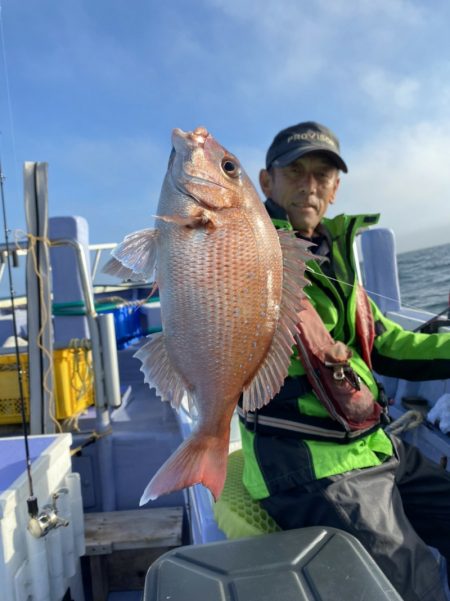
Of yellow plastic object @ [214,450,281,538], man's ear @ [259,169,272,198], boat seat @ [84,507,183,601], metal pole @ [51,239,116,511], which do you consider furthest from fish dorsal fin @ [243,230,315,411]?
metal pole @ [51,239,116,511]

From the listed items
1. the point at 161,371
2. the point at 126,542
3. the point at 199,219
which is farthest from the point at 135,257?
the point at 126,542

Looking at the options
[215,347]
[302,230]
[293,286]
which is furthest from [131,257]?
[302,230]

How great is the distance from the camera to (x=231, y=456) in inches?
89.7

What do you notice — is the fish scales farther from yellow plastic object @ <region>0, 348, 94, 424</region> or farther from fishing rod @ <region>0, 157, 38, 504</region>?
yellow plastic object @ <region>0, 348, 94, 424</region>

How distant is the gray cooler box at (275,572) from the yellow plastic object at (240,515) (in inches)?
10.5

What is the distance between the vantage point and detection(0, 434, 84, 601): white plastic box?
176 centimetres

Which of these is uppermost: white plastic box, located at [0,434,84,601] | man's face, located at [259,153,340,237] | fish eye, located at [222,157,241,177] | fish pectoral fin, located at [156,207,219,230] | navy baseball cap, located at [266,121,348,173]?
navy baseball cap, located at [266,121,348,173]

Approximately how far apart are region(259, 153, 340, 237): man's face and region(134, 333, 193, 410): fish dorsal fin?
1100 mm

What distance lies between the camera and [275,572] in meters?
1.19

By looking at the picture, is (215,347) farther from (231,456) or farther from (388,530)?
(231,456)

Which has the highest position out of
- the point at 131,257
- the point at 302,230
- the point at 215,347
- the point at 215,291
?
the point at 302,230

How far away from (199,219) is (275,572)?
1.00 meters

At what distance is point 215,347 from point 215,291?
0.15 meters

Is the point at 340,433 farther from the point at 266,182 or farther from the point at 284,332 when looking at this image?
the point at 266,182
